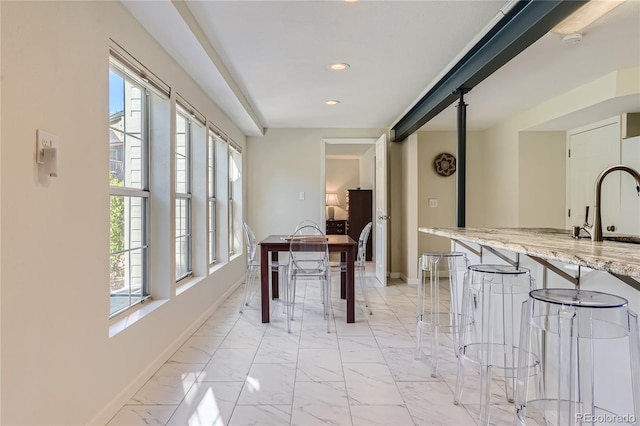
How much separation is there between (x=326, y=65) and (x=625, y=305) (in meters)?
2.67

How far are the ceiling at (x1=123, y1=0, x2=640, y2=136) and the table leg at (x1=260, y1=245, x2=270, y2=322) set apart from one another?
4.97ft

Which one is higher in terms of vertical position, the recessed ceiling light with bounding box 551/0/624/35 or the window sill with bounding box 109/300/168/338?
the recessed ceiling light with bounding box 551/0/624/35

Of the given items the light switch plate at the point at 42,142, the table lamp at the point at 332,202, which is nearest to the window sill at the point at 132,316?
the light switch plate at the point at 42,142

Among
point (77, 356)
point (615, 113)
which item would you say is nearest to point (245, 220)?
point (77, 356)

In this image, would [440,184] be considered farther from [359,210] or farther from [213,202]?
[213,202]

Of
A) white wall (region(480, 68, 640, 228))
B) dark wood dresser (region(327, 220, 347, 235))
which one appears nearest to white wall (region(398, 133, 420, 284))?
white wall (region(480, 68, 640, 228))

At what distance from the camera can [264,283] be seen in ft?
11.9

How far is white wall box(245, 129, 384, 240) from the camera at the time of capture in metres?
5.79

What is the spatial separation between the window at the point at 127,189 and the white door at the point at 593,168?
153 inches

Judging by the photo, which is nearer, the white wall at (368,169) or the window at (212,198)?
the window at (212,198)

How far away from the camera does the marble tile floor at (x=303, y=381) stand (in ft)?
6.44

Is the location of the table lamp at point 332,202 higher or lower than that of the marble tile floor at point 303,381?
higher

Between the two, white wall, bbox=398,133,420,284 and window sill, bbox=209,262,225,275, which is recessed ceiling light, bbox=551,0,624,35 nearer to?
white wall, bbox=398,133,420,284

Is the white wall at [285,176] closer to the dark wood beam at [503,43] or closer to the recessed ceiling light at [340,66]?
the dark wood beam at [503,43]
